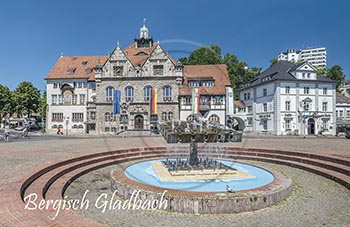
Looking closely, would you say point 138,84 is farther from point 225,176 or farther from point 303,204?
point 303,204

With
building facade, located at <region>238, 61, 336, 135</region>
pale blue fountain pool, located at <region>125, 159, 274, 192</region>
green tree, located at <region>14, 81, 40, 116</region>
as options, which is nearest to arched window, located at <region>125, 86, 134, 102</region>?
building facade, located at <region>238, 61, 336, 135</region>

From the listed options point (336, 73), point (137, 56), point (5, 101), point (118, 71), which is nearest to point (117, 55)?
point (118, 71)

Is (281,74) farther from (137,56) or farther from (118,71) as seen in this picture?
(118,71)

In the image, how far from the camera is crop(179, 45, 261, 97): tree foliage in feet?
237

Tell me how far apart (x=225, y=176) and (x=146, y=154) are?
8.53 meters

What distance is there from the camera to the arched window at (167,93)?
166 ft

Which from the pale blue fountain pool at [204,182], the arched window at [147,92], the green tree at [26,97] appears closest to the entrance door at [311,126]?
the arched window at [147,92]

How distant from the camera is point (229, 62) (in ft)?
260

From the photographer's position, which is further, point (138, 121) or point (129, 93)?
point (129, 93)

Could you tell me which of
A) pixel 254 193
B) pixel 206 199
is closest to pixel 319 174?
pixel 254 193

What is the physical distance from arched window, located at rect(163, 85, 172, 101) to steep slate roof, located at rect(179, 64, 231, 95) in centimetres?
216

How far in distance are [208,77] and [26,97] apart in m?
56.1

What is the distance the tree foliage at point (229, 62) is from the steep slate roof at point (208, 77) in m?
17.5

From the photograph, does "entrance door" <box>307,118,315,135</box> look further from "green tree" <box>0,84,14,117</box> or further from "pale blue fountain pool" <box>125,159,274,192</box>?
"green tree" <box>0,84,14,117</box>
